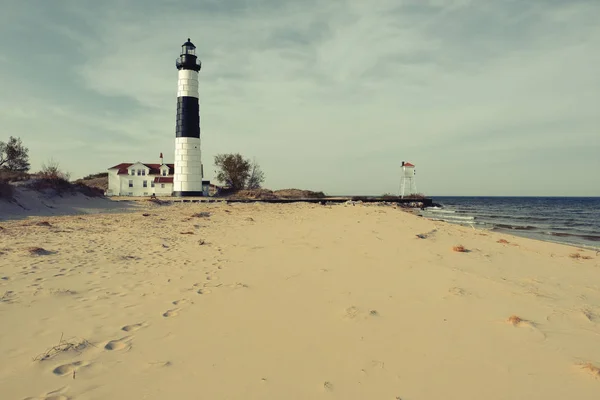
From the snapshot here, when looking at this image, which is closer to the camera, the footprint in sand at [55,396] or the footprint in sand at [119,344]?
the footprint in sand at [55,396]

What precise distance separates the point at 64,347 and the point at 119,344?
1.82 feet

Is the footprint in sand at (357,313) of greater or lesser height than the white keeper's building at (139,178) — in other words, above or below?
below

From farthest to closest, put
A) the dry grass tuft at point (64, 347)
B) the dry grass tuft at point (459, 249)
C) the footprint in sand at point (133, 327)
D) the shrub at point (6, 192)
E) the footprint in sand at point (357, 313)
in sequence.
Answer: the shrub at point (6, 192)
the dry grass tuft at point (459, 249)
the footprint in sand at point (357, 313)
the footprint in sand at point (133, 327)
the dry grass tuft at point (64, 347)

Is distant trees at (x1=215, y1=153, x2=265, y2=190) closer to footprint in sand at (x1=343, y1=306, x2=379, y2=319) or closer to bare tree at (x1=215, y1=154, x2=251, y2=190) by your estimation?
bare tree at (x1=215, y1=154, x2=251, y2=190)

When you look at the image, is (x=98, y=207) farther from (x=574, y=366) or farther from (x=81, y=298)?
(x=574, y=366)

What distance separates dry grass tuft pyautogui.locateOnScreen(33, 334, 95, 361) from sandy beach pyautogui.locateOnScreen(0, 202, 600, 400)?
0.8 inches

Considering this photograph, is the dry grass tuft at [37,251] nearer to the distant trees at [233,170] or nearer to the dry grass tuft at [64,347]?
A: the dry grass tuft at [64,347]

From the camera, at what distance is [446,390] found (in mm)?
3229

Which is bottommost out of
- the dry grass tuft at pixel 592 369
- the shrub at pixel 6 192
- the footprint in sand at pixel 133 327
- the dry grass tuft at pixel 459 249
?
the footprint in sand at pixel 133 327

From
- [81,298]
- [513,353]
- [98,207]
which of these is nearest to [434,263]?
[513,353]

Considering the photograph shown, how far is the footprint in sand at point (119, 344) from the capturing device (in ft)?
12.9

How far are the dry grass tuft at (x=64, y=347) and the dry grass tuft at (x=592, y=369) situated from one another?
5.41m

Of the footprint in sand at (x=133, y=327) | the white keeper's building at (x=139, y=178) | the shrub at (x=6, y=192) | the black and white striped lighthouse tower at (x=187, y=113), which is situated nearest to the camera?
the footprint in sand at (x=133, y=327)

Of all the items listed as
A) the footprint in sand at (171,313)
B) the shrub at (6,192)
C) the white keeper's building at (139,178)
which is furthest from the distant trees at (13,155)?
the footprint in sand at (171,313)
